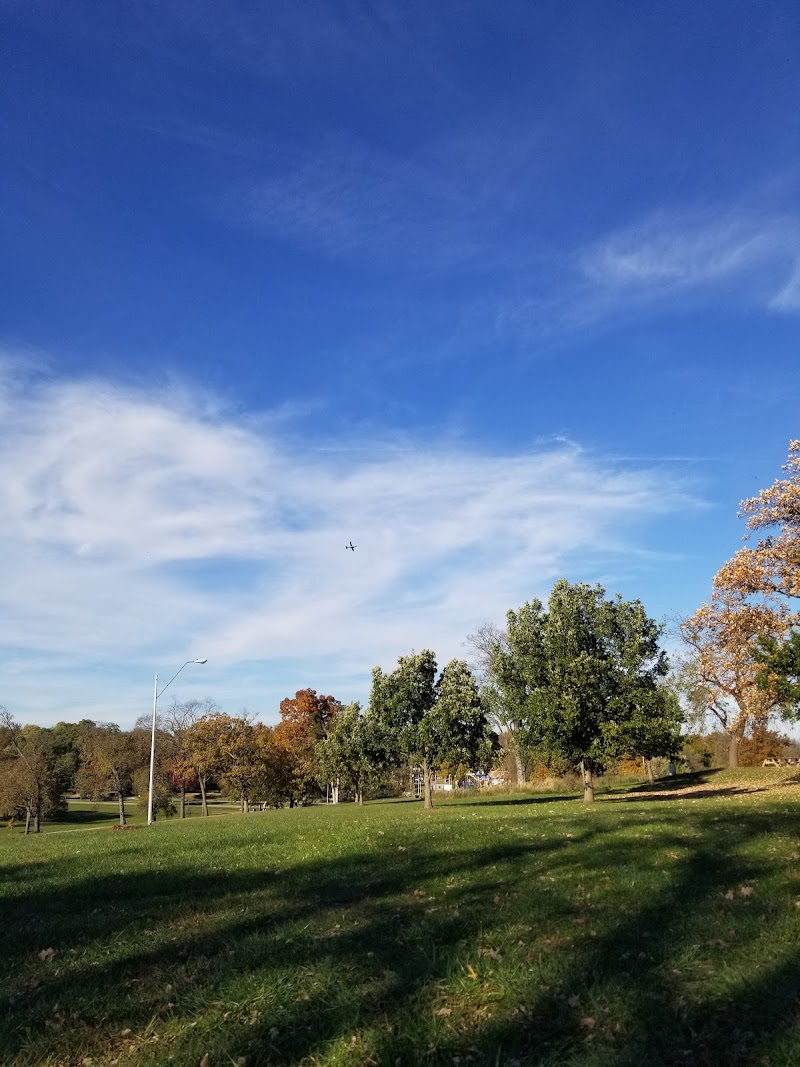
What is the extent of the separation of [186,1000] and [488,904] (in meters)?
4.16

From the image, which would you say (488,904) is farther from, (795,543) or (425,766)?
(425,766)

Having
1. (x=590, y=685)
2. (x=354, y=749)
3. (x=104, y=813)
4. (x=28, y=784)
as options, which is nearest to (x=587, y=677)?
(x=590, y=685)

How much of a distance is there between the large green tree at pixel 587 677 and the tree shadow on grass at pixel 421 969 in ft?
73.8

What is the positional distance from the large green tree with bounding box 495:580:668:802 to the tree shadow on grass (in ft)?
73.8

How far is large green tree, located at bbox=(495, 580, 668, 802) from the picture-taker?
111 feet

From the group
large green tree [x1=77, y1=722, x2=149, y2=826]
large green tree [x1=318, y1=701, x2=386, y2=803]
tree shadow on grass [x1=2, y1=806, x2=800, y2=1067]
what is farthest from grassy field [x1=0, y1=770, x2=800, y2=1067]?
large green tree [x1=77, y1=722, x2=149, y2=826]

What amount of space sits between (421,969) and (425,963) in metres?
0.15

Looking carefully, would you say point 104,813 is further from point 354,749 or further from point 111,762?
point 354,749

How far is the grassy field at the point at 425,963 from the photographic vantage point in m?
5.28

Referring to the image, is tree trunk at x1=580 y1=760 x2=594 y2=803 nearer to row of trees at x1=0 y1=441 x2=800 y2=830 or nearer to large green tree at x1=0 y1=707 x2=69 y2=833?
row of trees at x1=0 y1=441 x2=800 y2=830

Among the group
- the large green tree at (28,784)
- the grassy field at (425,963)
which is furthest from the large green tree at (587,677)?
the large green tree at (28,784)

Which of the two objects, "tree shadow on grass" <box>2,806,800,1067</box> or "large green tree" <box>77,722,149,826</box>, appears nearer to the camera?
"tree shadow on grass" <box>2,806,800,1067</box>

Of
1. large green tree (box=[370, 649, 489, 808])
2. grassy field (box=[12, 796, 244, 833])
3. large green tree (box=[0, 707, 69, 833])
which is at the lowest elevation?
grassy field (box=[12, 796, 244, 833])

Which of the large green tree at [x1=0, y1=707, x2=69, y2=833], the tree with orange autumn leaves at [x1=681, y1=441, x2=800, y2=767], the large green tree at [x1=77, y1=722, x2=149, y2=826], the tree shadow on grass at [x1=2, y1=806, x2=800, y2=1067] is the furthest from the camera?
the large green tree at [x1=77, y1=722, x2=149, y2=826]
